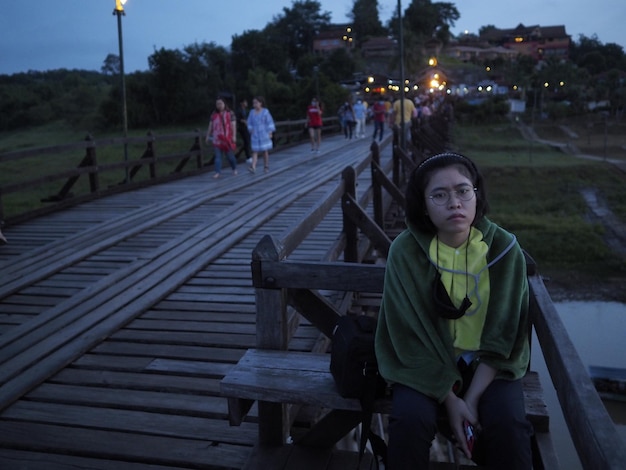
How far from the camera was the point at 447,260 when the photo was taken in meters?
2.46

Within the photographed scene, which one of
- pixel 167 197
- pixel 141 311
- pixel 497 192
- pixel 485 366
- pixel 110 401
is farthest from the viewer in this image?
pixel 497 192

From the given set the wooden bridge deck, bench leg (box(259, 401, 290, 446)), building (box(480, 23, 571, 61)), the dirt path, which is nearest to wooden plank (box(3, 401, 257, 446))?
the wooden bridge deck

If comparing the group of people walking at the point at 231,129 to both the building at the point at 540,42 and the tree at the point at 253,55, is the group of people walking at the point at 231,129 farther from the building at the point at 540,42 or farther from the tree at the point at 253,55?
the building at the point at 540,42

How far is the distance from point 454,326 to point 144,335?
292 cm

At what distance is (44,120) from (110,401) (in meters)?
56.9

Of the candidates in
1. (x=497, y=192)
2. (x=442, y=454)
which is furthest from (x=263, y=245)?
(x=497, y=192)

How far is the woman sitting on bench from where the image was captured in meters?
2.26

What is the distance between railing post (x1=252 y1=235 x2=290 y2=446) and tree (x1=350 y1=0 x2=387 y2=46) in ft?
388

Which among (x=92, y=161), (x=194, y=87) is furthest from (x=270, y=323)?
(x=194, y=87)

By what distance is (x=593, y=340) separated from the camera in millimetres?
17453

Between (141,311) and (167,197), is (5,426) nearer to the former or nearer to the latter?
(141,311)

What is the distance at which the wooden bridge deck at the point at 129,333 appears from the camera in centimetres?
327

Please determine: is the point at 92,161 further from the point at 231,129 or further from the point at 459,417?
the point at 459,417

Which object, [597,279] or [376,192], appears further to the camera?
[597,279]
